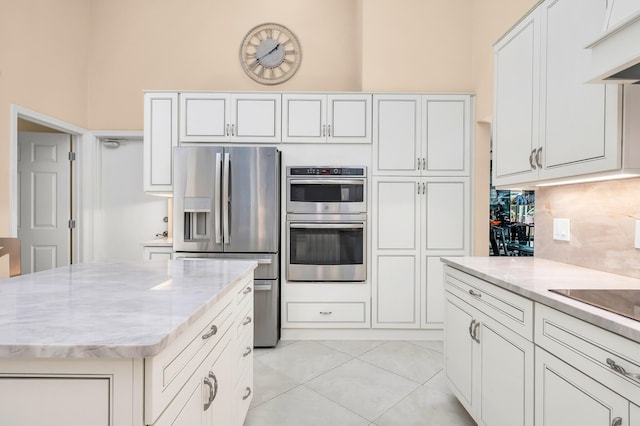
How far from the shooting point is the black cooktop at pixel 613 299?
1.01 meters

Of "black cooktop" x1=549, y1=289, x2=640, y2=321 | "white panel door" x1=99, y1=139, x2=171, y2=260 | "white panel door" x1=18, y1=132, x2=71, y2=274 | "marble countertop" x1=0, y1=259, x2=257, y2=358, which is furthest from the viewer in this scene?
"white panel door" x1=99, y1=139, x2=171, y2=260

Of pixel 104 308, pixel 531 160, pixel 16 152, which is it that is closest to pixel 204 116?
pixel 16 152

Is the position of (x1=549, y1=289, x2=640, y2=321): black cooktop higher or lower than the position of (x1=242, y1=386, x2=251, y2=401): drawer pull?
higher

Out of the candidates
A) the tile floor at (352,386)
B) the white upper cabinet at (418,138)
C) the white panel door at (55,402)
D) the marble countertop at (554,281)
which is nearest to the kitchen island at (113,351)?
the white panel door at (55,402)

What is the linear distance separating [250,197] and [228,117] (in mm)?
822

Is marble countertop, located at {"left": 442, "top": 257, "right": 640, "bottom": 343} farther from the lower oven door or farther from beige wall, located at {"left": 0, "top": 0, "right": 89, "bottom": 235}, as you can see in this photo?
beige wall, located at {"left": 0, "top": 0, "right": 89, "bottom": 235}

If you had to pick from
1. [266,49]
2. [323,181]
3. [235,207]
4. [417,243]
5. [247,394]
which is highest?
[266,49]

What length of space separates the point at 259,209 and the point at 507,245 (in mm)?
3690

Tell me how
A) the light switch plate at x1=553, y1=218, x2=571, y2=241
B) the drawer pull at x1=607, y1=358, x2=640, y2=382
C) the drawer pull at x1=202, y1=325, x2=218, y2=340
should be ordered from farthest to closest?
the light switch plate at x1=553, y1=218, x2=571, y2=241 → the drawer pull at x1=202, y1=325, x2=218, y2=340 → the drawer pull at x1=607, y1=358, x2=640, y2=382

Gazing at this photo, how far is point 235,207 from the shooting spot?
3027mm

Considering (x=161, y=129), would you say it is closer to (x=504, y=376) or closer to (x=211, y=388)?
(x=211, y=388)

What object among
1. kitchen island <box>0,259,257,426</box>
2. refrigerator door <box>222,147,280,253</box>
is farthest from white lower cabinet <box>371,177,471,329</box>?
kitchen island <box>0,259,257,426</box>

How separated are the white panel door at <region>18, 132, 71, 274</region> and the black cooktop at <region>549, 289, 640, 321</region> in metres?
4.59

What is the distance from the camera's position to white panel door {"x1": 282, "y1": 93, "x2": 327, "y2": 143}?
3.21 meters
